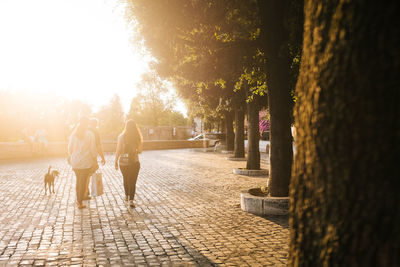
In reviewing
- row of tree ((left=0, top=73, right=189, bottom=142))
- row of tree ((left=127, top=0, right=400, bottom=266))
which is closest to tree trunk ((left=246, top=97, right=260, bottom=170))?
row of tree ((left=127, top=0, right=400, bottom=266))

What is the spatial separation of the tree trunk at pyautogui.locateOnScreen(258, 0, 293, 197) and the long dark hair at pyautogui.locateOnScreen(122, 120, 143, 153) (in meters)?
2.86

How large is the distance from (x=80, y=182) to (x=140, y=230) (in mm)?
2366

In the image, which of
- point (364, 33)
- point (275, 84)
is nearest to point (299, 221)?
point (364, 33)

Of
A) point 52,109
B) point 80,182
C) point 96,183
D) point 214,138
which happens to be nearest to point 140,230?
point 96,183

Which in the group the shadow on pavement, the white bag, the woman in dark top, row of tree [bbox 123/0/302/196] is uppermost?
row of tree [bbox 123/0/302/196]

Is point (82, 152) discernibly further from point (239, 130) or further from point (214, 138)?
point (214, 138)

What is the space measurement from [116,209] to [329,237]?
5.90m

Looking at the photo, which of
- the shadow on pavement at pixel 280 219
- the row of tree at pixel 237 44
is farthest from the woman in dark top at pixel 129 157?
the shadow on pavement at pixel 280 219

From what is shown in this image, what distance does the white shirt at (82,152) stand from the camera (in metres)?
7.45

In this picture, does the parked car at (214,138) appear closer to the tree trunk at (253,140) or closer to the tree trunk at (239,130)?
the tree trunk at (239,130)

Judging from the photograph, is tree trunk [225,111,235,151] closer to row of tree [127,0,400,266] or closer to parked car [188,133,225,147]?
A: parked car [188,133,225,147]

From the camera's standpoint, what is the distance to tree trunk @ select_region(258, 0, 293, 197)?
7355mm

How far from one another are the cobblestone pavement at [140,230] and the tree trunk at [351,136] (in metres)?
2.52

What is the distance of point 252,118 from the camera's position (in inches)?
542
